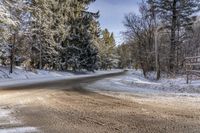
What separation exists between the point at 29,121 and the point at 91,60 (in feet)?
118

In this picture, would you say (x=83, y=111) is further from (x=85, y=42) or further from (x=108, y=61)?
(x=108, y=61)

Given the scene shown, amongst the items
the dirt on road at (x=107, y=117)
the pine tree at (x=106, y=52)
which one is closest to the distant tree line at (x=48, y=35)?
the dirt on road at (x=107, y=117)

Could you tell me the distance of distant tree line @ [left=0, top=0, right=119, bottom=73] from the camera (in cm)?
2284

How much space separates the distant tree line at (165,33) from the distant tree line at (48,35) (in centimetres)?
661

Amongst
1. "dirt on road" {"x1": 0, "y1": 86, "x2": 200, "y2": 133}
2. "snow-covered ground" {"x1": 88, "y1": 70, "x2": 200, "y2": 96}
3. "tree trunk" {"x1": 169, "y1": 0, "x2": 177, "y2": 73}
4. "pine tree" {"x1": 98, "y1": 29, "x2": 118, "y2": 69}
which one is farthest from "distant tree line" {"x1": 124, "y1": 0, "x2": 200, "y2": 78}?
"pine tree" {"x1": 98, "y1": 29, "x2": 118, "y2": 69}

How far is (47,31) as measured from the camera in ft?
96.4

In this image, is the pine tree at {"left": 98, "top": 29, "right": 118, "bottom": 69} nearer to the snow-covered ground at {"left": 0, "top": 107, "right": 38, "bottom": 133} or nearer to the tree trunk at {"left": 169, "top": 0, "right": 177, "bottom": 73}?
the tree trunk at {"left": 169, "top": 0, "right": 177, "bottom": 73}

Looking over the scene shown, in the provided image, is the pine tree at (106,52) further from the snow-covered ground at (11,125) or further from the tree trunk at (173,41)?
the snow-covered ground at (11,125)

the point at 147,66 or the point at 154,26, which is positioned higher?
the point at 154,26

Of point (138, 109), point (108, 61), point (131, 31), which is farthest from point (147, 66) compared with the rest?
point (108, 61)

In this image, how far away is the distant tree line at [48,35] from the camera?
2284 cm

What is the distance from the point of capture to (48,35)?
100ft

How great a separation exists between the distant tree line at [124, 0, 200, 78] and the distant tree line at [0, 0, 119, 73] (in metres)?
6.61

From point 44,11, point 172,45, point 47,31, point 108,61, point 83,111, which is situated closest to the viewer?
point 83,111
